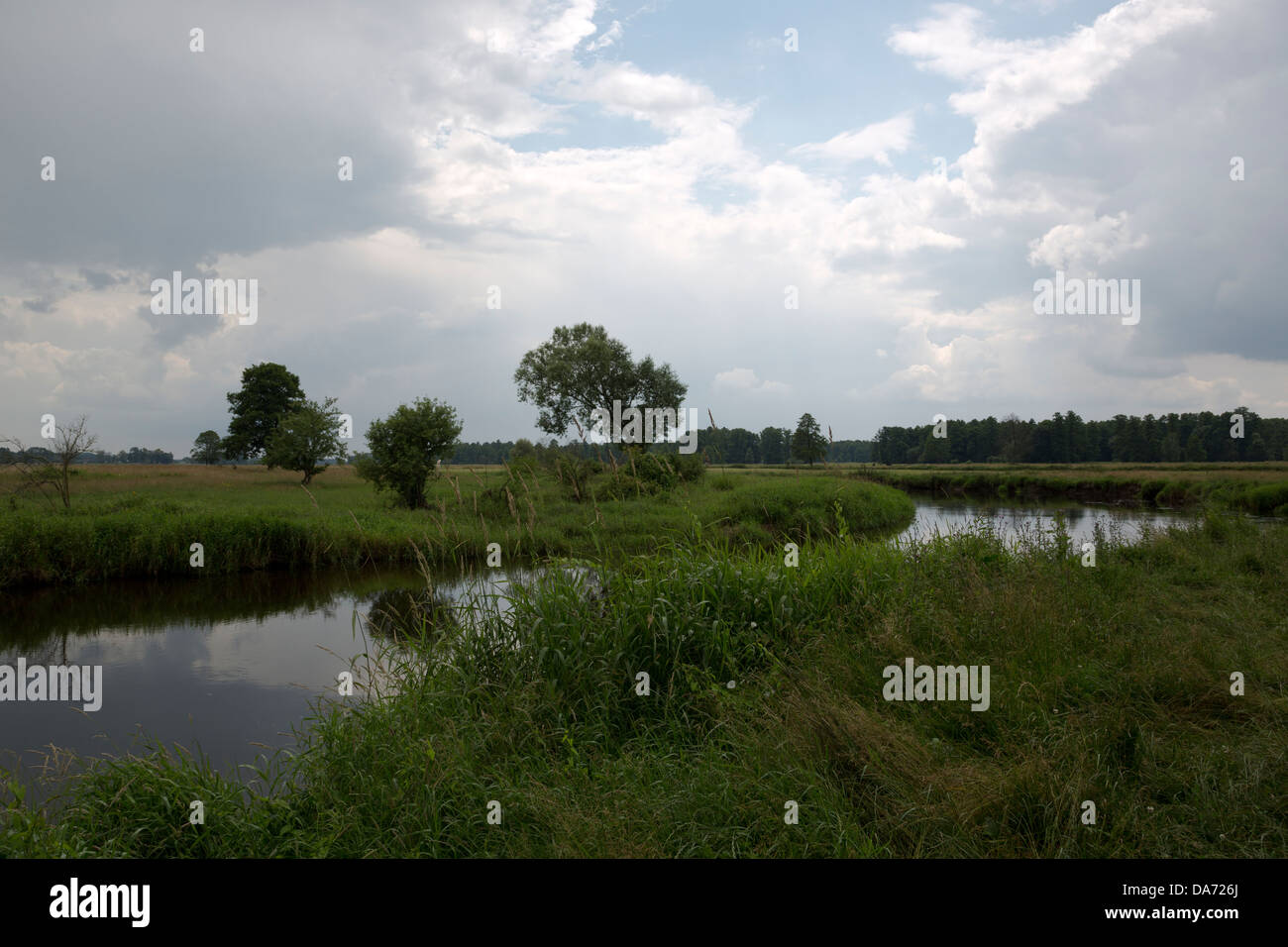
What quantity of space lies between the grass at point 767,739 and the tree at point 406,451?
19691mm

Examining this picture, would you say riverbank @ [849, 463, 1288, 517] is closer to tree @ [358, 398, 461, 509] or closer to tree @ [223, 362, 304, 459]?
tree @ [358, 398, 461, 509]

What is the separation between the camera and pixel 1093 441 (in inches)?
2835

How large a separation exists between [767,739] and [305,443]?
1370 inches

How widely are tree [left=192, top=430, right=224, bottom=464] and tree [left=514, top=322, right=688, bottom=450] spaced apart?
3112 centimetres

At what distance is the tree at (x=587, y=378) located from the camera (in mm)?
45219

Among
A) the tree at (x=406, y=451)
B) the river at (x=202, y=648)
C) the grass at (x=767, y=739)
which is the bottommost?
the river at (x=202, y=648)

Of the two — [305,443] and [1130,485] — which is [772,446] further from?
[305,443]

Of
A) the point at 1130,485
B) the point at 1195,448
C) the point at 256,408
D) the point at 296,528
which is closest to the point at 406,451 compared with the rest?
the point at 296,528

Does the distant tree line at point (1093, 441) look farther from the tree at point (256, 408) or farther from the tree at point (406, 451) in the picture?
the tree at point (256, 408)

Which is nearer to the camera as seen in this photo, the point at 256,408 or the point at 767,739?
the point at 767,739

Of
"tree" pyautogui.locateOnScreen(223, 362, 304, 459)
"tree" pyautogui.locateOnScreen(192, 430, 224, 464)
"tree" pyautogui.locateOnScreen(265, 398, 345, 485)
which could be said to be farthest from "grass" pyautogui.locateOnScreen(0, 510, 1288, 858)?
"tree" pyautogui.locateOnScreen(192, 430, 224, 464)

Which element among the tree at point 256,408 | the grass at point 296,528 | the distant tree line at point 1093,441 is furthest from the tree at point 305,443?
the distant tree line at point 1093,441

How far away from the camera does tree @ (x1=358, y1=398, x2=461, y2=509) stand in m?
24.6
